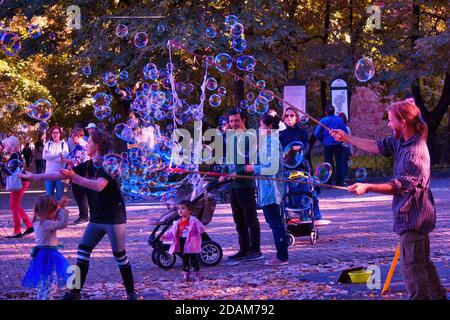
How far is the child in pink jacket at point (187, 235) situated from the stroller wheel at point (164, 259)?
30 cm

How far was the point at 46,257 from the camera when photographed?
25.6 ft

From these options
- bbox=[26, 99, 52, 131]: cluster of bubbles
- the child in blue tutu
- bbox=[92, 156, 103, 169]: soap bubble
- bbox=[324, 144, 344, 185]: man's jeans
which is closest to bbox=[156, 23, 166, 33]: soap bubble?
bbox=[324, 144, 344, 185]: man's jeans

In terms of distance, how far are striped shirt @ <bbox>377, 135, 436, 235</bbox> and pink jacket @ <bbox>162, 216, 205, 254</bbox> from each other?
344 centimetres

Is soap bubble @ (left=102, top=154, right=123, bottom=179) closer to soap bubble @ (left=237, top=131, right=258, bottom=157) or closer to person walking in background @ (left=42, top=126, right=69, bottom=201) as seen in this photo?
soap bubble @ (left=237, top=131, right=258, bottom=157)

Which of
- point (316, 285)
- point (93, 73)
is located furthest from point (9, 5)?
point (316, 285)

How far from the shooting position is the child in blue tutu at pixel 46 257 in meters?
7.70

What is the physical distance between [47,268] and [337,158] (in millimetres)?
13901

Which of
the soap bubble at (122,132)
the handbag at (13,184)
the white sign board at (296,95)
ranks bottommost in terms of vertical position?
the handbag at (13,184)

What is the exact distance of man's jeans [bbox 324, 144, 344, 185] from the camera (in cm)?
2053

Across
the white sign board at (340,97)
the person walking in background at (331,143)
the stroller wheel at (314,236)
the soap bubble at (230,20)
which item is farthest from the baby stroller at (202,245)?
the white sign board at (340,97)

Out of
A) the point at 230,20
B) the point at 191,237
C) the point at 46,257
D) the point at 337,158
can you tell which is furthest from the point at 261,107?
the point at 337,158

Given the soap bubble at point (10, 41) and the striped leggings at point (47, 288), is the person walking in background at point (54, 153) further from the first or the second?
the striped leggings at point (47, 288)

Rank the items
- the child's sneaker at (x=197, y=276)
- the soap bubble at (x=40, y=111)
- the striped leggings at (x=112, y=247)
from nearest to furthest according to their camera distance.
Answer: the striped leggings at (x=112, y=247), the child's sneaker at (x=197, y=276), the soap bubble at (x=40, y=111)
